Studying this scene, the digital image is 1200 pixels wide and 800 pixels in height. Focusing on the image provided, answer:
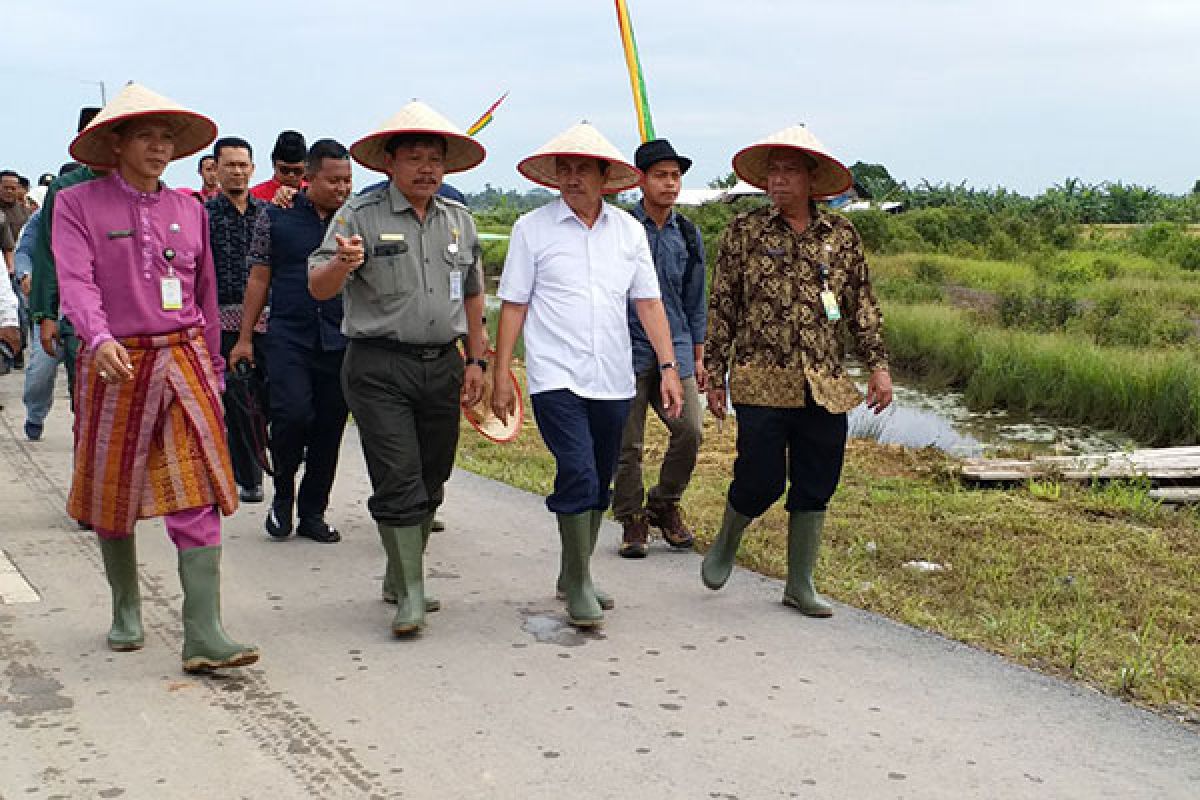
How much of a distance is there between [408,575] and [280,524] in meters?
1.84

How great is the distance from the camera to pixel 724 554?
5656 millimetres

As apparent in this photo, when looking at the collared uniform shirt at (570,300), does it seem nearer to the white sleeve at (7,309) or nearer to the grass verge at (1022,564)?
the grass verge at (1022,564)

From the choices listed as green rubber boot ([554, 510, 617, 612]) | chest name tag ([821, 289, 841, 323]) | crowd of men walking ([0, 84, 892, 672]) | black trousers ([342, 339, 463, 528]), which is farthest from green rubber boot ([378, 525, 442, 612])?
chest name tag ([821, 289, 841, 323])

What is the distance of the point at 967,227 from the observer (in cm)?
4162

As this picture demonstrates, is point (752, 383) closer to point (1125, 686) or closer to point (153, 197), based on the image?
point (1125, 686)

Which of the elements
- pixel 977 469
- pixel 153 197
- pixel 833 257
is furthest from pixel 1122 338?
pixel 153 197

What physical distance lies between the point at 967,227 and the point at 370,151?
38.6 m

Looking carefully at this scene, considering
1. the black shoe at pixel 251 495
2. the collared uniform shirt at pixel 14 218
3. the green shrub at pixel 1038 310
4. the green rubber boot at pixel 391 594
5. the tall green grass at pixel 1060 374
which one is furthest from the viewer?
the green shrub at pixel 1038 310

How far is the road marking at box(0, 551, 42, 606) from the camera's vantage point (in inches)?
212

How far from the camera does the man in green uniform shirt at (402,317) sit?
195 inches

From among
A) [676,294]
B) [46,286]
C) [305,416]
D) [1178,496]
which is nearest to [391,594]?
[305,416]

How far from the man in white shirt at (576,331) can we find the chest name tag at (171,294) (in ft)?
3.83

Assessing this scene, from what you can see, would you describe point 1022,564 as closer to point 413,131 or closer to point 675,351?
point 675,351

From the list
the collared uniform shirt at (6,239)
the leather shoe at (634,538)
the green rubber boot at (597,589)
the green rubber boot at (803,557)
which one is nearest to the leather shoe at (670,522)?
the leather shoe at (634,538)
